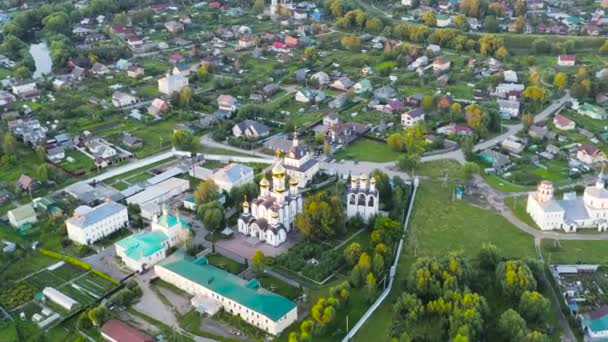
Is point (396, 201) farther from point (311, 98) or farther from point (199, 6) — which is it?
point (199, 6)

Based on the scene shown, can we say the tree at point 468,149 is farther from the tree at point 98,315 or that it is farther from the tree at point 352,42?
the tree at point 352,42

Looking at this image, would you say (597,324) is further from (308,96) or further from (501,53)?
(501,53)

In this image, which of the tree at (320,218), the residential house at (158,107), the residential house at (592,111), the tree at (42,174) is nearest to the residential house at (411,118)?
the residential house at (592,111)

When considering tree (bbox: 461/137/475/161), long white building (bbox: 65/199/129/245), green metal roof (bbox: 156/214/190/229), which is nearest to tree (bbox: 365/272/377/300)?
green metal roof (bbox: 156/214/190/229)

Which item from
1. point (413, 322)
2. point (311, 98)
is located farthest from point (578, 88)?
point (413, 322)

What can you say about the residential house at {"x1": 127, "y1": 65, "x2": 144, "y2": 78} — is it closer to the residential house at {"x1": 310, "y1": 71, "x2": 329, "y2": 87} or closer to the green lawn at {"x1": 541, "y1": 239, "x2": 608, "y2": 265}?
the residential house at {"x1": 310, "y1": 71, "x2": 329, "y2": 87}

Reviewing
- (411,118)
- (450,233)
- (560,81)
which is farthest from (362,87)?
(450,233)
